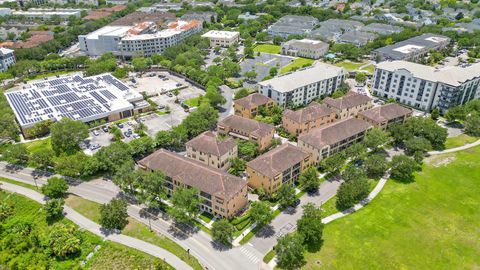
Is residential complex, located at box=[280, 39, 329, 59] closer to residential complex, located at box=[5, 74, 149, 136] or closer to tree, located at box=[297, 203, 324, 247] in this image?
residential complex, located at box=[5, 74, 149, 136]

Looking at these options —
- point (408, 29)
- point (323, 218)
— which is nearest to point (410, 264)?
point (323, 218)

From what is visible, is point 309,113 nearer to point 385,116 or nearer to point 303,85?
point 303,85

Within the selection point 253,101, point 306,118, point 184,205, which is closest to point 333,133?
point 306,118

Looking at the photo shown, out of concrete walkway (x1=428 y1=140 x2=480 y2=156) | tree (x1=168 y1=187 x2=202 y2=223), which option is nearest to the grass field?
→ concrete walkway (x1=428 y1=140 x2=480 y2=156)

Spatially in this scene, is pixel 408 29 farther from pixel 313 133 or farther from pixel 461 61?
pixel 313 133

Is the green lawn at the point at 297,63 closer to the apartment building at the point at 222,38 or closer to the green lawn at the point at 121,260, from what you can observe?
the apartment building at the point at 222,38
